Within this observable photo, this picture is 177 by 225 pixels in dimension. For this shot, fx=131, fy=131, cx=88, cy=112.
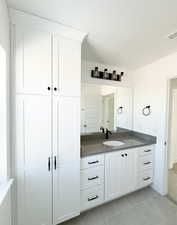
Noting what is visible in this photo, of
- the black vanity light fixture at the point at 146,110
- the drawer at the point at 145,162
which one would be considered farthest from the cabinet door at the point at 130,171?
the black vanity light fixture at the point at 146,110

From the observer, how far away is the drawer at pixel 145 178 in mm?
2322

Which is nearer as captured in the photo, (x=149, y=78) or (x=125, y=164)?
(x=125, y=164)

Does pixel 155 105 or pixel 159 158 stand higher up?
pixel 155 105

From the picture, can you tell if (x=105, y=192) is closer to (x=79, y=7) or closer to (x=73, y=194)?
(x=73, y=194)

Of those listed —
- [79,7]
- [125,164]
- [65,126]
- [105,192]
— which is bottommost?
[105,192]

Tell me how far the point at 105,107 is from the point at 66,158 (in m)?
1.36

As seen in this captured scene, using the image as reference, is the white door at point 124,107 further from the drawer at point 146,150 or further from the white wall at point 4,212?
the white wall at point 4,212

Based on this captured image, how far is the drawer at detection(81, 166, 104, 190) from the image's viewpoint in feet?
5.69

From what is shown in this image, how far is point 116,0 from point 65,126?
131cm

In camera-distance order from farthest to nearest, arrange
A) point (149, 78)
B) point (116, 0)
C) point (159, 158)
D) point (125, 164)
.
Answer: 1. point (149, 78)
2. point (159, 158)
3. point (125, 164)
4. point (116, 0)

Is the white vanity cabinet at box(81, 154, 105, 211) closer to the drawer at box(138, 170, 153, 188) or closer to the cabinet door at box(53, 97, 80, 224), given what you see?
the cabinet door at box(53, 97, 80, 224)

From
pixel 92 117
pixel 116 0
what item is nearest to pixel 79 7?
pixel 116 0

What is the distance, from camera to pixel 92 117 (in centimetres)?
242

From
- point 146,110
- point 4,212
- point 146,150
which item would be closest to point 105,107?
point 146,110
